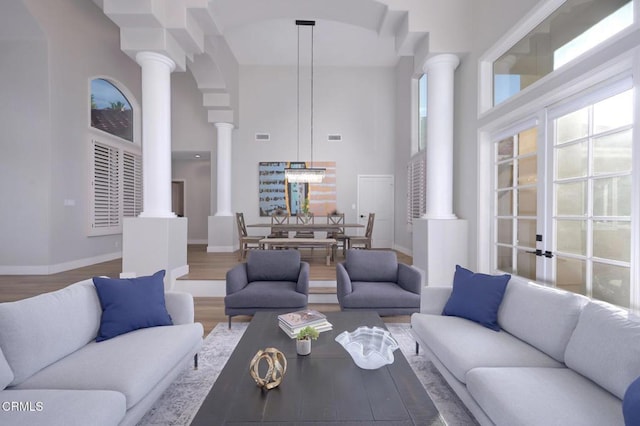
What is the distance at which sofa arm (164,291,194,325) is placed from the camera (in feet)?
8.39

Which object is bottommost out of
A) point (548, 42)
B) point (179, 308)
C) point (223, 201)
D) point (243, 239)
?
point (179, 308)

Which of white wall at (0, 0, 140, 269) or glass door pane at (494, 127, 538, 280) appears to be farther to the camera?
white wall at (0, 0, 140, 269)

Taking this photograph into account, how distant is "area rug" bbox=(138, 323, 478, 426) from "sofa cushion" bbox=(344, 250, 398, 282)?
2.77ft

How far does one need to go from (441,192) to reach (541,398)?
10.9 feet

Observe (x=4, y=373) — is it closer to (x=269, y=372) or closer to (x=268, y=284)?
(x=269, y=372)

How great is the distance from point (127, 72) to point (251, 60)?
115 inches

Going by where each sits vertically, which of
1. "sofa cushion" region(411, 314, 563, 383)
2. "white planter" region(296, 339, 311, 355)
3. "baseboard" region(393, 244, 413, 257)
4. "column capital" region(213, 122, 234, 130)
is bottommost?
"baseboard" region(393, 244, 413, 257)

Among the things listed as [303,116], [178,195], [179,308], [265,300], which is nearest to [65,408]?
[179,308]

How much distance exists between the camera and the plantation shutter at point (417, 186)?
6480 millimetres

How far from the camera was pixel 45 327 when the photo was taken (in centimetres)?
181

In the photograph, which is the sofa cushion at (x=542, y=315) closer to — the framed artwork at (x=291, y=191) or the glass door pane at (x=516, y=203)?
the glass door pane at (x=516, y=203)

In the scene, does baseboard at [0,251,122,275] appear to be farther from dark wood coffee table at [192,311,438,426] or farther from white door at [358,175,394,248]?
white door at [358,175,394,248]

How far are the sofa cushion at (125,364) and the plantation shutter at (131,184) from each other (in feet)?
21.4

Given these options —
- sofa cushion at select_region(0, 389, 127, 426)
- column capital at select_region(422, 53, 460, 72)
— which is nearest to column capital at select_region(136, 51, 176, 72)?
column capital at select_region(422, 53, 460, 72)
